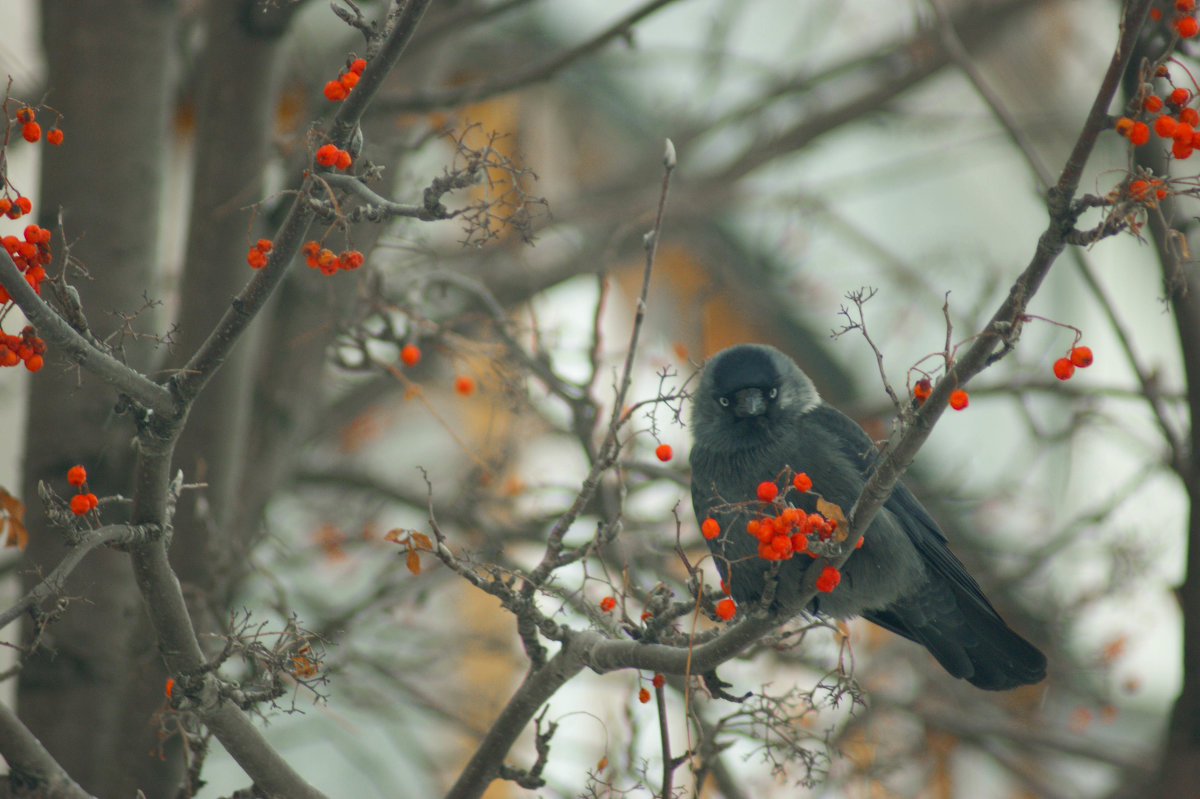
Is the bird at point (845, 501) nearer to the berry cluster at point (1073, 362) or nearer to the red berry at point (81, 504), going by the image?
the berry cluster at point (1073, 362)

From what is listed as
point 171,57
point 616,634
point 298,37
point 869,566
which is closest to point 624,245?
point 298,37

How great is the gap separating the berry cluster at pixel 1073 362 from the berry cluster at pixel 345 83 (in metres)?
1.50

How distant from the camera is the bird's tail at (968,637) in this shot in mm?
3525

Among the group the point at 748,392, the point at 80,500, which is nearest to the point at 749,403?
the point at 748,392

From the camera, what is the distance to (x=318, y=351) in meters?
4.64

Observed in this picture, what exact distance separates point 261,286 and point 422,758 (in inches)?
186

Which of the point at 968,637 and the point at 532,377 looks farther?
the point at 532,377

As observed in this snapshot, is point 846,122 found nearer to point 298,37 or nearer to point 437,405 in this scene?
point 298,37

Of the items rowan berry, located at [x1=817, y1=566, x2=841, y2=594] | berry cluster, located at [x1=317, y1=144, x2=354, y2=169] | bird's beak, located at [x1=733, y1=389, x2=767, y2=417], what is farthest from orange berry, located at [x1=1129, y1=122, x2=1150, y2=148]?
bird's beak, located at [x1=733, y1=389, x2=767, y2=417]

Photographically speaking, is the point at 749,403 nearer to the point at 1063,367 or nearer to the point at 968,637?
the point at 968,637

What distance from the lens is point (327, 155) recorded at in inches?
71.3

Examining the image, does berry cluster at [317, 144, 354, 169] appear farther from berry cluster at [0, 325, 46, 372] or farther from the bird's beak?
the bird's beak

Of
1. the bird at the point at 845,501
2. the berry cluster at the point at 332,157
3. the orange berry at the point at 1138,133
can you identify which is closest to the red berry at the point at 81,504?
the berry cluster at the point at 332,157

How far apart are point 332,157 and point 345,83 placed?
0.25m
